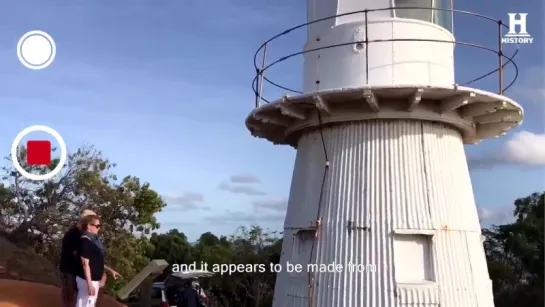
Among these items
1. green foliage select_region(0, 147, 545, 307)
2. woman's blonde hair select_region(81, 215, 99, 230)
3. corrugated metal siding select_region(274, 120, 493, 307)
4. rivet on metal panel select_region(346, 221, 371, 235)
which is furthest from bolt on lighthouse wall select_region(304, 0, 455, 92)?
green foliage select_region(0, 147, 545, 307)

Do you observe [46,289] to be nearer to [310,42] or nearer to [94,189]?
[310,42]

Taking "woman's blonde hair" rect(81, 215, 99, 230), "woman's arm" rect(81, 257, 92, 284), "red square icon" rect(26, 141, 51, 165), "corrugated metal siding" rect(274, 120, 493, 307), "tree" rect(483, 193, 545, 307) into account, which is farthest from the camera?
"tree" rect(483, 193, 545, 307)

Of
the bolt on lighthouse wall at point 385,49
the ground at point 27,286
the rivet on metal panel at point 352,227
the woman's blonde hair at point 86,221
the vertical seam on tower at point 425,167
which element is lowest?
the ground at point 27,286

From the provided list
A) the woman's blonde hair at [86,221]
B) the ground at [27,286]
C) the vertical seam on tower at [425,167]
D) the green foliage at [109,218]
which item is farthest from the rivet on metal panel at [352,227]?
the green foliage at [109,218]

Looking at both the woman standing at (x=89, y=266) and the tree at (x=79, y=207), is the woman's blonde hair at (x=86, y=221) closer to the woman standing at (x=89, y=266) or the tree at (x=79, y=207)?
the woman standing at (x=89, y=266)

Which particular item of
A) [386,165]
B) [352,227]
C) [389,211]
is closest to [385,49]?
[386,165]

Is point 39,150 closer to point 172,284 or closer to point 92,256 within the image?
point 172,284

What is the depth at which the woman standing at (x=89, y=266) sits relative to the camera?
7621mm

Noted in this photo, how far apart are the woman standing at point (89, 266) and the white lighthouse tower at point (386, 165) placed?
3.64m

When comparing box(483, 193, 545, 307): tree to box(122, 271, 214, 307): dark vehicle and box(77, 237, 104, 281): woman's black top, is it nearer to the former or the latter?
box(122, 271, 214, 307): dark vehicle

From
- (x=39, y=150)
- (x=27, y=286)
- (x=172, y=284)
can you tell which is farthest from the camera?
(x=39, y=150)

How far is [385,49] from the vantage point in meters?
9.88

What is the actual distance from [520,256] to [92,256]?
29809mm

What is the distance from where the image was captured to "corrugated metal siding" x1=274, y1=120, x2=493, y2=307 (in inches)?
370
